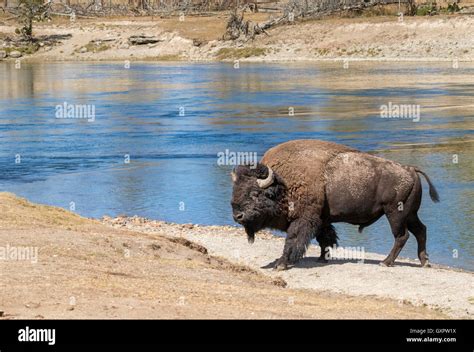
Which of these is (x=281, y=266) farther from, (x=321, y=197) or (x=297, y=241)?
(x=321, y=197)

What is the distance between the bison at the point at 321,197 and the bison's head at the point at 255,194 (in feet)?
0.05


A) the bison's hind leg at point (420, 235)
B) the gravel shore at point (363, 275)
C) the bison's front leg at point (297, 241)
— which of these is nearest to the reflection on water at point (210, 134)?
the bison's hind leg at point (420, 235)

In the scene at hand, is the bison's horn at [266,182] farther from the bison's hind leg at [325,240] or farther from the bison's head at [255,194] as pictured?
the bison's hind leg at [325,240]

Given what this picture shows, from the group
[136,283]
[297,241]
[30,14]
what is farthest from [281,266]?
[30,14]

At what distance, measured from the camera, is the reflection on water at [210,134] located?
2155 cm

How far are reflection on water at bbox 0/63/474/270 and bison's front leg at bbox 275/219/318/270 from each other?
2.42 metres

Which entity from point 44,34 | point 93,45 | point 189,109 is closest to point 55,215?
point 189,109

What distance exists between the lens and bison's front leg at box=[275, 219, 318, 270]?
15.1 meters

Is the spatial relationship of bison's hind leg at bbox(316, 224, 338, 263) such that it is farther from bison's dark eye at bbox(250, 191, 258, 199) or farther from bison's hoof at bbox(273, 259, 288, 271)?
bison's dark eye at bbox(250, 191, 258, 199)

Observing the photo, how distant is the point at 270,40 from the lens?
93.1 metres

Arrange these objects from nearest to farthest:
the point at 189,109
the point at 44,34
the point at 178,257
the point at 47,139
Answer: the point at 178,257
the point at 47,139
the point at 189,109
the point at 44,34

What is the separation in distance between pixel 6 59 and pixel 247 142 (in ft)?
260

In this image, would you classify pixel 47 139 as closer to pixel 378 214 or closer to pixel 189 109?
pixel 189 109
